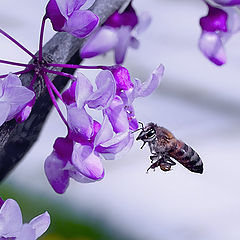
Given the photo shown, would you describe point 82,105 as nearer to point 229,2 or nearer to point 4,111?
point 4,111

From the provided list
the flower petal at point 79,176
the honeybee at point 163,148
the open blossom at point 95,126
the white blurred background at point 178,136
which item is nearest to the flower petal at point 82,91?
the open blossom at point 95,126

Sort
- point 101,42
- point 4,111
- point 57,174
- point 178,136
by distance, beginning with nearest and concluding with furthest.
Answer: point 4,111
point 57,174
point 101,42
point 178,136

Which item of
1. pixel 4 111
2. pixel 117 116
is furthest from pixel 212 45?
pixel 4 111

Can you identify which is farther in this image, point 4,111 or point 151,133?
point 151,133

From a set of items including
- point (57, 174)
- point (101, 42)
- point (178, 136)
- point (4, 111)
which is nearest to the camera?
point (4, 111)

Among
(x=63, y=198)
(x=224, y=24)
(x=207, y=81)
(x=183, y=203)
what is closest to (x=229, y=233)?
(x=183, y=203)

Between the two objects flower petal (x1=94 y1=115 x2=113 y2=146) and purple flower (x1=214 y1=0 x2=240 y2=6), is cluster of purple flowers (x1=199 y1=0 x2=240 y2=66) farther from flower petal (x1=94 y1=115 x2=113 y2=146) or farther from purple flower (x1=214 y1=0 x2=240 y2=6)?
flower petal (x1=94 y1=115 x2=113 y2=146)

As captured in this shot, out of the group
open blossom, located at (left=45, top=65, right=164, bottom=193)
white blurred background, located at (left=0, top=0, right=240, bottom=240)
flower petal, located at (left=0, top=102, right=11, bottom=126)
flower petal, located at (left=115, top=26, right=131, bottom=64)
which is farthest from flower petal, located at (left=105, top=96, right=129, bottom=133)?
white blurred background, located at (left=0, top=0, right=240, bottom=240)

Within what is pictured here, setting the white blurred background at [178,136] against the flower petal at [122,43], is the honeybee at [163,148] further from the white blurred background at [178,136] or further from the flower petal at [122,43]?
the white blurred background at [178,136]
